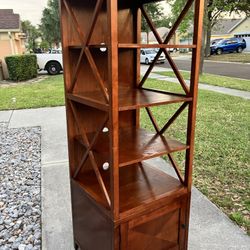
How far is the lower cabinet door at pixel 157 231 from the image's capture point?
1495mm

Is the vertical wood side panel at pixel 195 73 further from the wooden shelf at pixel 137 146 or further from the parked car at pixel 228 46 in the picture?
the parked car at pixel 228 46

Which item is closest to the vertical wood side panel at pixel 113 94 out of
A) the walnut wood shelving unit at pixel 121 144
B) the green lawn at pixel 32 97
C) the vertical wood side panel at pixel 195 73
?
the walnut wood shelving unit at pixel 121 144

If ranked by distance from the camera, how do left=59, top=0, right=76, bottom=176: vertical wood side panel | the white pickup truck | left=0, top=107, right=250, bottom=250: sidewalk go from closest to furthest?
left=59, top=0, right=76, bottom=176: vertical wood side panel → left=0, top=107, right=250, bottom=250: sidewalk → the white pickup truck

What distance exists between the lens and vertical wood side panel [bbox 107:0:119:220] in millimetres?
1138

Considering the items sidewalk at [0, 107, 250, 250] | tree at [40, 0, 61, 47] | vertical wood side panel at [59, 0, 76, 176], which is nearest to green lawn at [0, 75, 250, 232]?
sidewalk at [0, 107, 250, 250]

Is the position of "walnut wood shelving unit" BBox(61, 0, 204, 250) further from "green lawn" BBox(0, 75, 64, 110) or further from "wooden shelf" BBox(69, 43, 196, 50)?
"green lawn" BBox(0, 75, 64, 110)

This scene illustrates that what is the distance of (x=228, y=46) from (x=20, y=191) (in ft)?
88.3

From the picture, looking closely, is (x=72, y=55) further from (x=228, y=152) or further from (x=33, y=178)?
(x=228, y=152)

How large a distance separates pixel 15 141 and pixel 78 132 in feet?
9.67

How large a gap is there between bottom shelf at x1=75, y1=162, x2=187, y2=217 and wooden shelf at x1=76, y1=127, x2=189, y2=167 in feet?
0.58

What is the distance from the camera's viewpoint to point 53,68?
41.3ft

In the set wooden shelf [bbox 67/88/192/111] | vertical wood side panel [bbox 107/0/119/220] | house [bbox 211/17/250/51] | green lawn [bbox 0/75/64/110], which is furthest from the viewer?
house [bbox 211/17/250/51]

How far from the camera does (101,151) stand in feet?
5.29

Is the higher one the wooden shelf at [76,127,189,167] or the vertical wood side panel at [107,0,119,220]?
the vertical wood side panel at [107,0,119,220]
